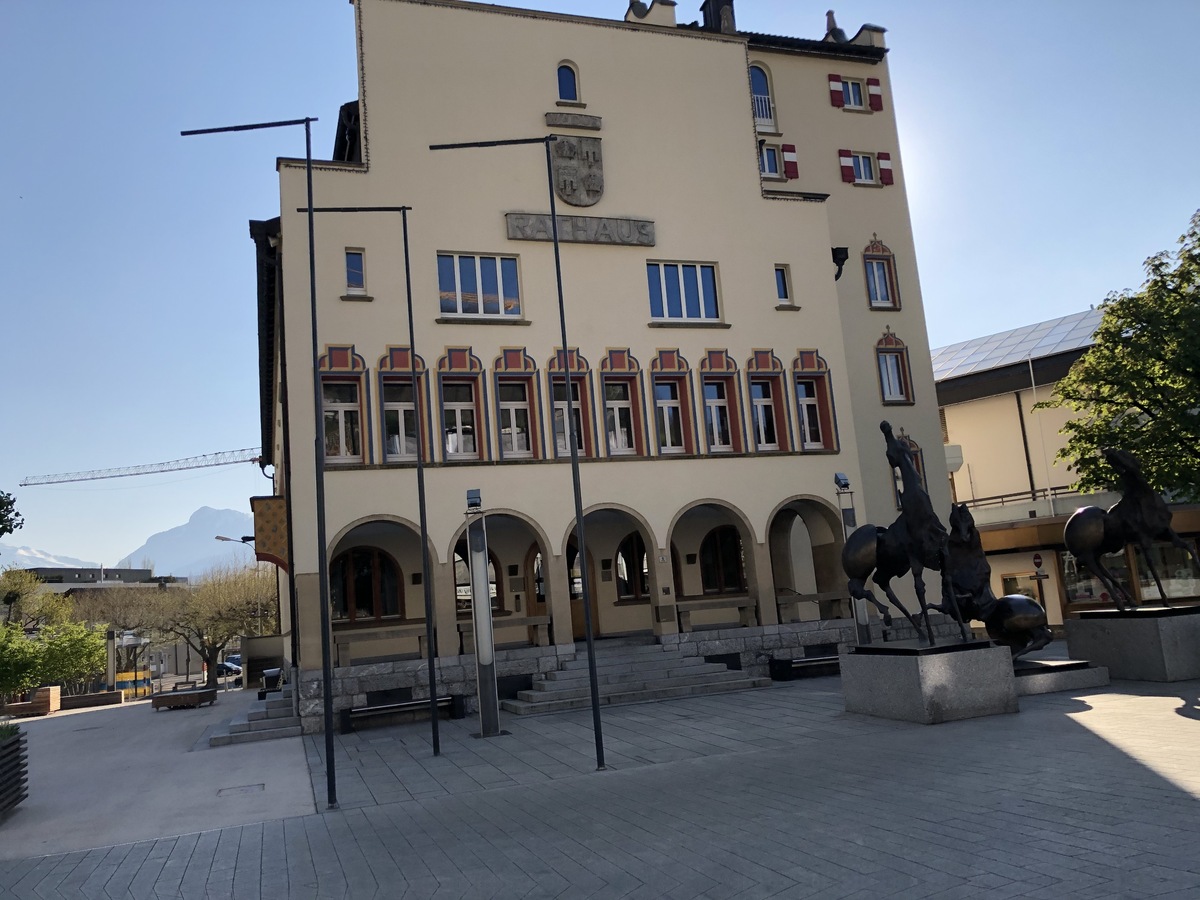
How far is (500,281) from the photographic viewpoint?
24578mm

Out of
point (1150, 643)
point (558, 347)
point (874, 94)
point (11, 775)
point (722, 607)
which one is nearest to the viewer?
point (11, 775)

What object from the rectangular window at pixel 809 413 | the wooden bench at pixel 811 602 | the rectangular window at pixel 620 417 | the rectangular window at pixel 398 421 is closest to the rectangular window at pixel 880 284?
the rectangular window at pixel 809 413

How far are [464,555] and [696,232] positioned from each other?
1082 cm

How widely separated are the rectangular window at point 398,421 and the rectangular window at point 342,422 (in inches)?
25.9

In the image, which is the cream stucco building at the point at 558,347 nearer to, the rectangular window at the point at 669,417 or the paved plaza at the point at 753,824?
the rectangular window at the point at 669,417

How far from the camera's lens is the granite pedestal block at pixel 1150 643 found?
16344mm

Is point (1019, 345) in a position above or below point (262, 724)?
above

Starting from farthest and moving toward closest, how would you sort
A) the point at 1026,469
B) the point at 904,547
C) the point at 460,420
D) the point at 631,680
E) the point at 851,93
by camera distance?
the point at 1026,469 < the point at 851,93 < the point at 460,420 < the point at 631,680 < the point at 904,547

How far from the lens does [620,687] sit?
21.4 meters

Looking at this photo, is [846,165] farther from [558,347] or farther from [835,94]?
[558,347]

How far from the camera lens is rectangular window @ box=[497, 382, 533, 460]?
2405 cm

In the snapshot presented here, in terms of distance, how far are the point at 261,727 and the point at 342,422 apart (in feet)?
22.7

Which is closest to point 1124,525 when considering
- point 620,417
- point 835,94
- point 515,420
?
point 620,417

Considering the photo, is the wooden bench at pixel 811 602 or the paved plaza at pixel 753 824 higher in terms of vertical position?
the wooden bench at pixel 811 602
